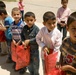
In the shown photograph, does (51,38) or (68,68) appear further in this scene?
(51,38)

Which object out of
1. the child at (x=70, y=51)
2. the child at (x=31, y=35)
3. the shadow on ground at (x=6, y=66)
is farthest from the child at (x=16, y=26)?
the child at (x=70, y=51)

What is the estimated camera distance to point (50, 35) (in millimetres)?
2629

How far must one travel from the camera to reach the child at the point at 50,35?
2.56 metres

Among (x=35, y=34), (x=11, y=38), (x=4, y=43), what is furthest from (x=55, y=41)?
(x=4, y=43)

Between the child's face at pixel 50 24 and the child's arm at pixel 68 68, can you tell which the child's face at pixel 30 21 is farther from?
the child's arm at pixel 68 68

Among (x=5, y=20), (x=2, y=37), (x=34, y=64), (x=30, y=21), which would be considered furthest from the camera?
(x=2, y=37)

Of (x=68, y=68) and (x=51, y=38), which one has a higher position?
(x=51, y=38)

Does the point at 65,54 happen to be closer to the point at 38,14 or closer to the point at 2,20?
the point at 2,20

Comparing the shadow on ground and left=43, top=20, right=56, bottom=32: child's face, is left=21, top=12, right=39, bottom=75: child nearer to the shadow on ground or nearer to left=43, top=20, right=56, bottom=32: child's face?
left=43, top=20, right=56, bottom=32: child's face

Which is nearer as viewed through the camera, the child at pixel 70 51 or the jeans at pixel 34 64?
the child at pixel 70 51

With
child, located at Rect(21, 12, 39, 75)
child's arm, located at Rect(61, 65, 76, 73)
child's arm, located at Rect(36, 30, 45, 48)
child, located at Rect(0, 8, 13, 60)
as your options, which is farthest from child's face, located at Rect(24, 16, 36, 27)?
child's arm, located at Rect(61, 65, 76, 73)

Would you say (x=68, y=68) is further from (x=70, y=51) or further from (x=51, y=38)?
(x=51, y=38)

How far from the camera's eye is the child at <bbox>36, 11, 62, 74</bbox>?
256cm

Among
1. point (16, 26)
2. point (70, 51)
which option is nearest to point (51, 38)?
point (70, 51)
